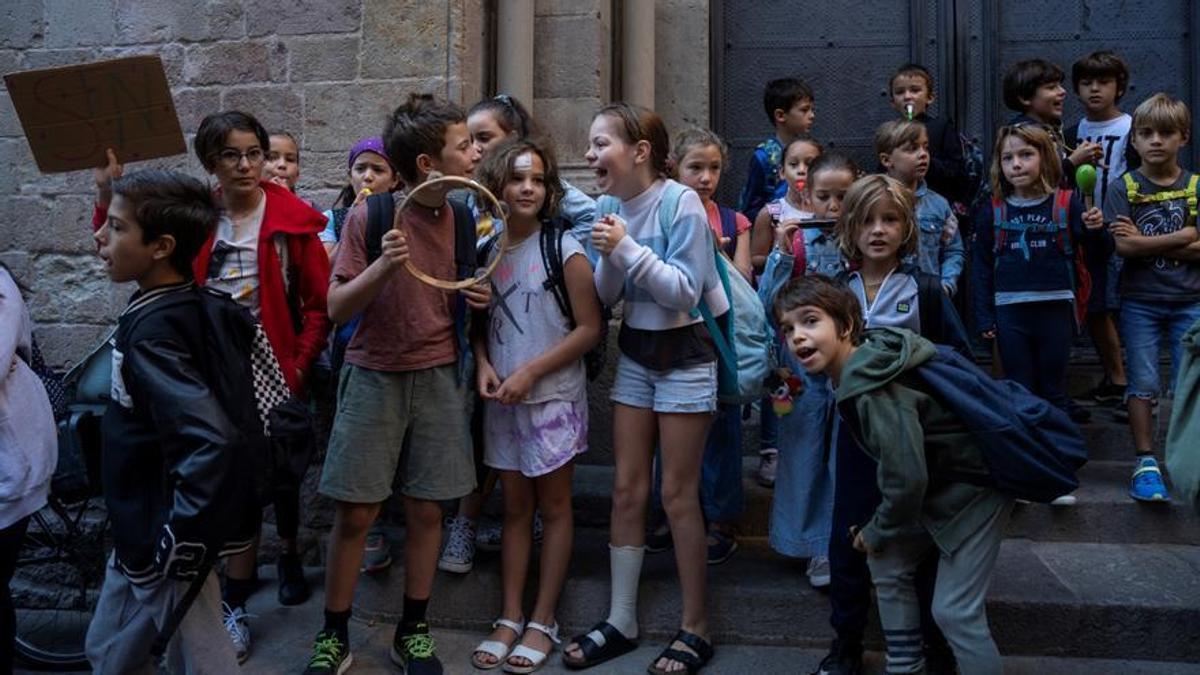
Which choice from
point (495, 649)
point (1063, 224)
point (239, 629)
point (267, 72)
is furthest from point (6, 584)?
point (1063, 224)

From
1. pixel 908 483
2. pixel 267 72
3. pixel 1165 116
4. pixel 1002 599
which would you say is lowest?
pixel 1002 599

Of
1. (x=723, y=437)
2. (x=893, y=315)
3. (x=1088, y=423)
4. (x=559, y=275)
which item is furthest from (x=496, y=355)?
(x=1088, y=423)

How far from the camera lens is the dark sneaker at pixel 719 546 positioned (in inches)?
169

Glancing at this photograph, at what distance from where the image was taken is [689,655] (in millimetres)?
3691

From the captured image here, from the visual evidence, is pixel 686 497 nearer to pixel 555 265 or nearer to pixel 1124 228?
pixel 555 265

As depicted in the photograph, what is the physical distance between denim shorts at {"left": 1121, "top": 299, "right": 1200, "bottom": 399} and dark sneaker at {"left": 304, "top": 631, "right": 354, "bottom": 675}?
10.6ft

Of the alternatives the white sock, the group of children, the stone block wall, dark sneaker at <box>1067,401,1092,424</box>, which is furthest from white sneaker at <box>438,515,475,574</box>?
dark sneaker at <box>1067,401,1092,424</box>

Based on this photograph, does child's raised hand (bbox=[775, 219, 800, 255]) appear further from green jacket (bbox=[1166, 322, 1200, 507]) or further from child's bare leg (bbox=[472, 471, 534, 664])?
green jacket (bbox=[1166, 322, 1200, 507])

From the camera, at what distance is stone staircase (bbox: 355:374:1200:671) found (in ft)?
12.4

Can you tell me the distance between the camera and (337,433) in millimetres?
3666

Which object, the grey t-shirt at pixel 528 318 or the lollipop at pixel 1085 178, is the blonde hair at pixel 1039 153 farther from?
the grey t-shirt at pixel 528 318

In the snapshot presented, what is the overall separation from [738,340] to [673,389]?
0.31m

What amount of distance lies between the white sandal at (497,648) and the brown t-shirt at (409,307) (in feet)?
3.12

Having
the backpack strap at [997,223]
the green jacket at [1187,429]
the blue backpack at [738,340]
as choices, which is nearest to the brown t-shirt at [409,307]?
the blue backpack at [738,340]
